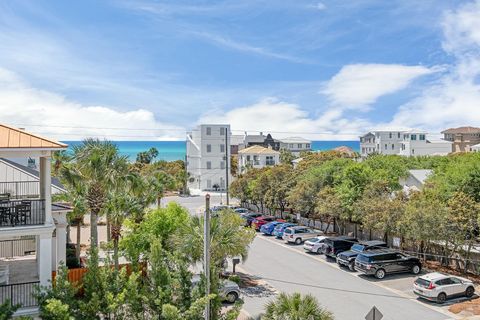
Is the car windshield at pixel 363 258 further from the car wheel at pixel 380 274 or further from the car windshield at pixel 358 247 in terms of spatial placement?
the car windshield at pixel 358 247

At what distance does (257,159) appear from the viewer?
287ft

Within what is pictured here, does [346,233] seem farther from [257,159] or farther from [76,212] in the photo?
[257,159]

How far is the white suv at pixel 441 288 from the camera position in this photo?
22.0 m

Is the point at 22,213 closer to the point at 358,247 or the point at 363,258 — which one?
the point at 363,258

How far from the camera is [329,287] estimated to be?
24.6 metres

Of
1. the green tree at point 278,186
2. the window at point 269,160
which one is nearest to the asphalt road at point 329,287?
the green tree at point 278,186

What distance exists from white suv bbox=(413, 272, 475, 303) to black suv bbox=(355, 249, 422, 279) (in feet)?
11.3

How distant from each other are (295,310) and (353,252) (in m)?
17.7

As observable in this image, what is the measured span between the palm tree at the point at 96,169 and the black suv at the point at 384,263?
616 inches

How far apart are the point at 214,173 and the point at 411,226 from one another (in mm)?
59787

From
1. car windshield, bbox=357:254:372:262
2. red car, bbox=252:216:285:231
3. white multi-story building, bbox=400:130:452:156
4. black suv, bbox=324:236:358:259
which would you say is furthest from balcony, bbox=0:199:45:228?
white multi-story building, bbox=400:130:452:156

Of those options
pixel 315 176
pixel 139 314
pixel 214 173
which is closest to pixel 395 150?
pixel 214 173

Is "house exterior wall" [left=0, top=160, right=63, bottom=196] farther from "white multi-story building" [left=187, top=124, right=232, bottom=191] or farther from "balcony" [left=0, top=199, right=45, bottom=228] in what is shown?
"white multi-story building" [left=187, top=124, right=232, bottom=191]

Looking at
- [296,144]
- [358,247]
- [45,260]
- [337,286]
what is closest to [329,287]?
[337,286]
